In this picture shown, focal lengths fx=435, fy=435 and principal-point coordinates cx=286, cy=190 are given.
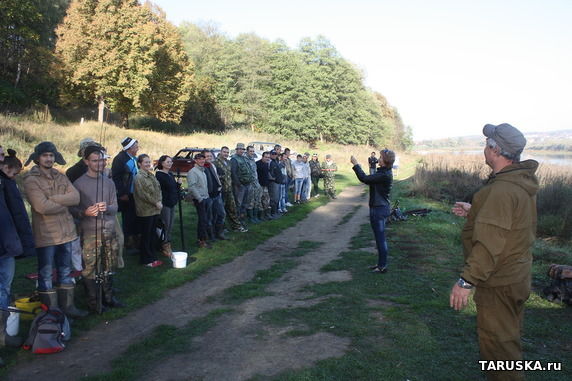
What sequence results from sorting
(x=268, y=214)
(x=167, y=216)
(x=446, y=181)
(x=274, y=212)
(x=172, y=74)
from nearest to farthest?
(x=167, y=216) → (x=268, y=214) → (x=274, y=212) → (x=446, y=181) → (x=172, y=74)

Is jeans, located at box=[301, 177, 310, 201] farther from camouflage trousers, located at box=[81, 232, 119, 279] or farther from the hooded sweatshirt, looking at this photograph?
the hooded sweatshirt

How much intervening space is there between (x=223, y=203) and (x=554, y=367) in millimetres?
8449

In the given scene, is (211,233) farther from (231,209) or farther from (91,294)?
(91,294)

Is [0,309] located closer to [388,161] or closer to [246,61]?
[388,161]

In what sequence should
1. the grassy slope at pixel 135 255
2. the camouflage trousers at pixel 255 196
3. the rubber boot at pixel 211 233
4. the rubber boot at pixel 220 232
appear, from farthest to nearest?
the camouflage trousers at pixel 255 196 → the rubber boot at pixel 220 232 → the rubber boot at pixel 211 233 → the grassy slope at pixel 135 255

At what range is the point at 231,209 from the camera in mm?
11805

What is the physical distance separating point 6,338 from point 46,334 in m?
0.48

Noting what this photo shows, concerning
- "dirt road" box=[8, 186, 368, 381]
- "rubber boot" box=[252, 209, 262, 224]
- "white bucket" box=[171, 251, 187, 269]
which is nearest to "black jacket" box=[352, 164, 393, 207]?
"dirt road" box=[8, 186, 368, 381]

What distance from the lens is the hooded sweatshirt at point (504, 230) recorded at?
10.0ft

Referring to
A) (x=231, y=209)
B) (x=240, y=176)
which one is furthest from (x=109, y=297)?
(x=240, y=176)

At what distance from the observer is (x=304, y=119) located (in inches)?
2206

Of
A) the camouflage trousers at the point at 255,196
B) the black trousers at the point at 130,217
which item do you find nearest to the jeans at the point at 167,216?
the black trousers at the point at 130,217

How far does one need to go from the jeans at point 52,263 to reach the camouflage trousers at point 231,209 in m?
6.05

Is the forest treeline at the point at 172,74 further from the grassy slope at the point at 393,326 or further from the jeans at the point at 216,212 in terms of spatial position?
the grassy slope at the point at 393,326
